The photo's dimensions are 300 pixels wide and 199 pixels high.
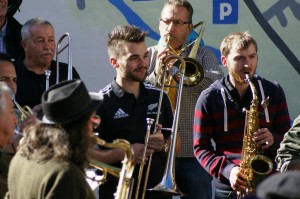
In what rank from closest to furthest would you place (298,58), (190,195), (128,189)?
(128,189) < (190,195) < (298,58)

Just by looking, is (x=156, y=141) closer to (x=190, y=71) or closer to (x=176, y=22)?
(x=190, y=71)

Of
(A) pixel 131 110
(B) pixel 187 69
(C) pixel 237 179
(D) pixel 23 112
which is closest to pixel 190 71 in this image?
(B) pixel 187 69

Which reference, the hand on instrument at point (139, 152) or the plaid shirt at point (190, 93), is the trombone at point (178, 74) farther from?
the hand on instrument at point (139, 152)

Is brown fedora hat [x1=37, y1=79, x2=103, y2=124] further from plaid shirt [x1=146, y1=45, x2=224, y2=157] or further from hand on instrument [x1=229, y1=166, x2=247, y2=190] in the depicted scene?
plaid shirt [x1=146, y1=45, x2=224, y2=157]

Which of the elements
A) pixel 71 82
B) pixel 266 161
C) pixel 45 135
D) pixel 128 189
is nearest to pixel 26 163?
pixel 45 135

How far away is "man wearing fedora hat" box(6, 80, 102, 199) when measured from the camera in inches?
150

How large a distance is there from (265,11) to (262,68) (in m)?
0.52

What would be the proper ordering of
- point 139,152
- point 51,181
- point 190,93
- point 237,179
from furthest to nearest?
point 190,93
point 237,179
point 139,152
point 51,181

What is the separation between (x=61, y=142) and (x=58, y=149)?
0.12 ft

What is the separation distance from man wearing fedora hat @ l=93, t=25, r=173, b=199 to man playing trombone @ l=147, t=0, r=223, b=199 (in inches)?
16.6

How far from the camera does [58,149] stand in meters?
3.85

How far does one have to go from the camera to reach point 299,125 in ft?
18.2

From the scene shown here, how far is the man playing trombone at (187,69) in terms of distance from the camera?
21.6 feet

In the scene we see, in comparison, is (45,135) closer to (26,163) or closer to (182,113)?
(26,163)
